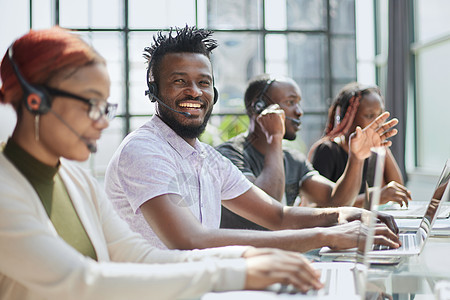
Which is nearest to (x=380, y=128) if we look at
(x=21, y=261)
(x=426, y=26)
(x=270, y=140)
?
(x=270, y=140)

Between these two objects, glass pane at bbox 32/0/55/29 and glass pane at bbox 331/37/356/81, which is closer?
glass pane at bbox 32/0/55/29

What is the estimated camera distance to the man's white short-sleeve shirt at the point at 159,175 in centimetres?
141

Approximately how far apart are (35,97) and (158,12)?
460 cm

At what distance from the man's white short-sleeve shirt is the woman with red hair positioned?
0.26 meters

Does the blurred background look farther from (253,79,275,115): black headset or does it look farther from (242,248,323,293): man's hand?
(242,248,323,293): man's hand

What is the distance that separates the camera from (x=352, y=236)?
4.64ft

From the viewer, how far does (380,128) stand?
7.42 ft

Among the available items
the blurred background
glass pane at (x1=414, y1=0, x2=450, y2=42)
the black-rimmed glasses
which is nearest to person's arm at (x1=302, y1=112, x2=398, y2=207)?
the black-rimmed glasses

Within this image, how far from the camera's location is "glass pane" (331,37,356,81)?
568cm

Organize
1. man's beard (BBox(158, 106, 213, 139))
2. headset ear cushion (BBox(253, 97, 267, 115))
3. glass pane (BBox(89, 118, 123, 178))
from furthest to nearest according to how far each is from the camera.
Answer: glass pane (BBox(89, 118, 123, 178)) < headset ear cushion (BBox(253, 97, 267, 115)) < man's beard (BBox(158, 106, 213, 139))

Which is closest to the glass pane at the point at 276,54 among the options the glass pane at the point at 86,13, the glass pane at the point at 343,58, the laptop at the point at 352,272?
the glass pane at the point at 343,58

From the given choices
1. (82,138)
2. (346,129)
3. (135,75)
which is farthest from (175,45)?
(135,75)

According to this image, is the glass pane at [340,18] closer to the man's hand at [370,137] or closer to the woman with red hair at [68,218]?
the man's hand at [370,137]

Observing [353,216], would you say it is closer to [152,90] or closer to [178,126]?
[178,126]
